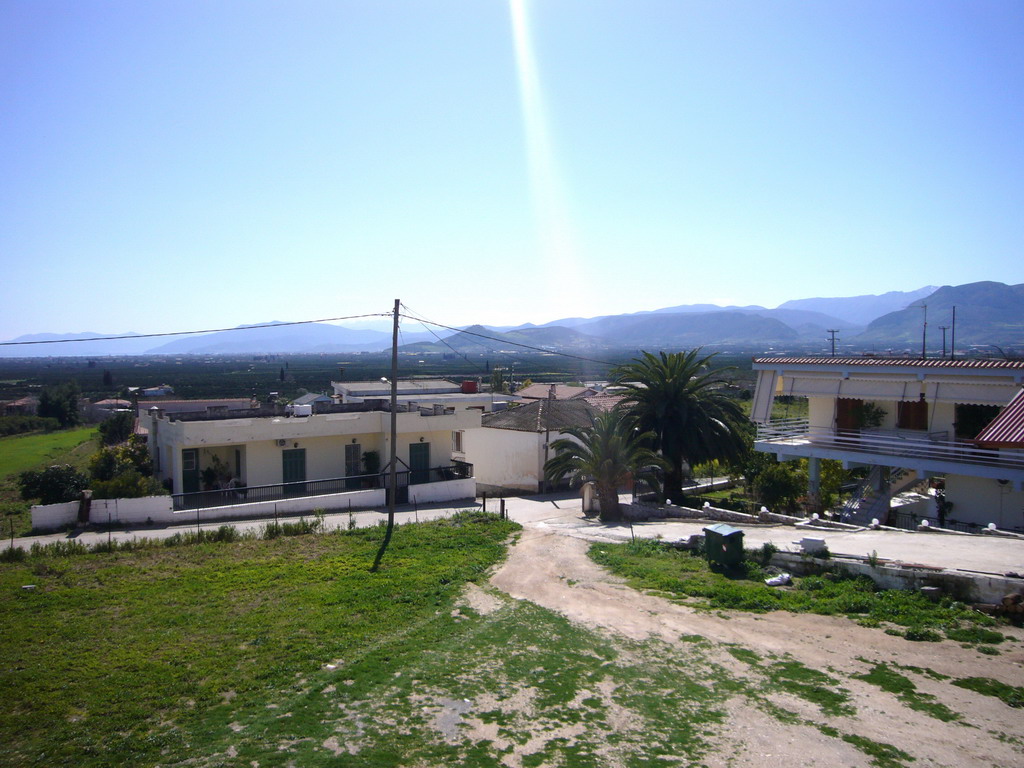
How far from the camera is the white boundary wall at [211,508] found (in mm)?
21266

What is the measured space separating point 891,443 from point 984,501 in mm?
3084

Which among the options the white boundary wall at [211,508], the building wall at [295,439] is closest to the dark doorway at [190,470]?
the building wall at [295,439]

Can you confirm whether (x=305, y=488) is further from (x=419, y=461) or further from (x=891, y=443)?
(x=891, y=443)

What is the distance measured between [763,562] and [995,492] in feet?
34.9

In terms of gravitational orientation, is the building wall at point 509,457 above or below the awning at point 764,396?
below

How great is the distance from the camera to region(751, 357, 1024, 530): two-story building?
21.3 meters

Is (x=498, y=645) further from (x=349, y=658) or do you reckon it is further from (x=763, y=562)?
(x=763, y=562)

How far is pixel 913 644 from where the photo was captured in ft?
36.8

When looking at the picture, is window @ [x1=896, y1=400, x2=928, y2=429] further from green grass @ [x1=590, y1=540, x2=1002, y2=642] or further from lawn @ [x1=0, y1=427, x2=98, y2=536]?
lawn @ [x1=0, y1=427, x2=98, y2=536]

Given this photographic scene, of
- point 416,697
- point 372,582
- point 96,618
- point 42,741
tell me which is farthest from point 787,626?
point 96,618

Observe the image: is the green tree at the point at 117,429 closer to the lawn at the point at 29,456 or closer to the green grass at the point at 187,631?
the lawn at the point at 29,456

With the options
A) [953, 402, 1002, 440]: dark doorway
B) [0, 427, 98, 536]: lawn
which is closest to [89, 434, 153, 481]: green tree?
[0, 427, 98, 536]: lawn

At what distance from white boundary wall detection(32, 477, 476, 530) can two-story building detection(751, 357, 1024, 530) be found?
12.7m

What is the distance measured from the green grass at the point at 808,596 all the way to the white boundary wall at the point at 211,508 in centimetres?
1113
